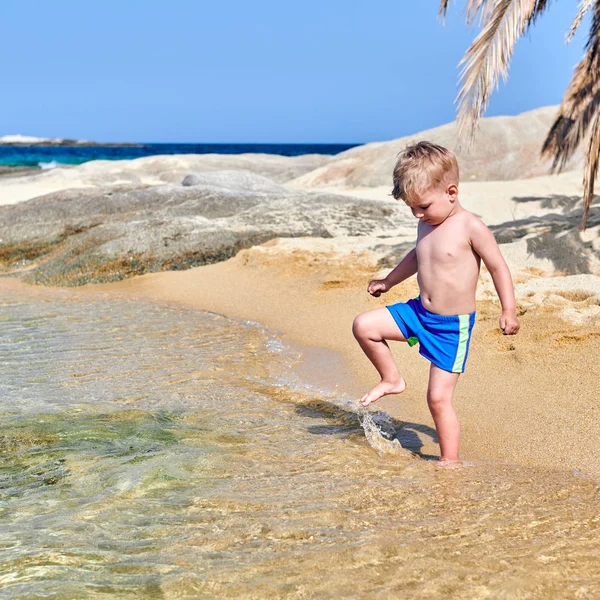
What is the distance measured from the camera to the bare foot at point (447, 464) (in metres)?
3.18

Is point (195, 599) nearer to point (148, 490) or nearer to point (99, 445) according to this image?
point (148, 490)

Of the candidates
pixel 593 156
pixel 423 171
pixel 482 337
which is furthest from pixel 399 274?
pixel 593 156

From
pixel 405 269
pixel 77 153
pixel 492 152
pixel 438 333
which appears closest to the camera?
pixel 438 333

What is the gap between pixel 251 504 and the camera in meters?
2.76

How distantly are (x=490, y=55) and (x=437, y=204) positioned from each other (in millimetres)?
3362

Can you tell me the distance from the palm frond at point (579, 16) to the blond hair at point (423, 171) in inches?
146

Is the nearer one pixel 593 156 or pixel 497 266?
pixel 497 266

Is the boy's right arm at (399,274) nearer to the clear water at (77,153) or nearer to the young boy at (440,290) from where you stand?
the young boy at (440,290)

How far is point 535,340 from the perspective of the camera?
15.3ft

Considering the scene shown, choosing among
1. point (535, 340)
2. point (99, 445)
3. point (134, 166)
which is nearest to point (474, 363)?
point (535, 340)

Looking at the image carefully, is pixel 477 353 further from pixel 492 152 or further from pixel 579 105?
pixel 492 152

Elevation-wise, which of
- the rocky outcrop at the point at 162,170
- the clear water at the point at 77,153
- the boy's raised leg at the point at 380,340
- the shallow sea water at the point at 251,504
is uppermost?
the clear water at the point at 77,153

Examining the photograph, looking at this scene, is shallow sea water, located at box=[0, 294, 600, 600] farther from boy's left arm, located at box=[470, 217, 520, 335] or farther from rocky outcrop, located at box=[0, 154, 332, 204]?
rocky outcrop, located at box=[0, 154, 332, 204]

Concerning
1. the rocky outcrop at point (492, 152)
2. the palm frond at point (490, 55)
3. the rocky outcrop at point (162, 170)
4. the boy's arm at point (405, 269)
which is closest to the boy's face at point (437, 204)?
the boy's arm at point (405, 269)
